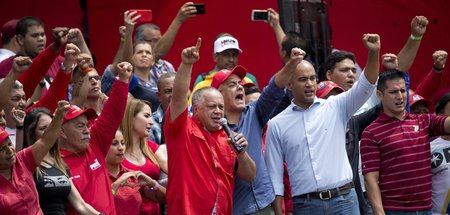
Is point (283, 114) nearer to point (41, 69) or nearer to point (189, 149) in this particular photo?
point (189, 149)

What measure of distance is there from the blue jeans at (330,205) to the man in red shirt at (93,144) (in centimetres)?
144

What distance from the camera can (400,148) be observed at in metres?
9.11

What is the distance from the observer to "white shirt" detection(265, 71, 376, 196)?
887 centimetres

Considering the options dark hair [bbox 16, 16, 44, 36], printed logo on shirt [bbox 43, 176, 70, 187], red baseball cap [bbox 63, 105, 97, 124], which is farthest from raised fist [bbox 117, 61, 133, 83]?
dark hair [bbox 16, 16, 44, 36]

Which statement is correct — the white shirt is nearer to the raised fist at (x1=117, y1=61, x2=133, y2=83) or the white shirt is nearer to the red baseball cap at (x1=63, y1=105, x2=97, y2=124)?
the raised fist at (x1=117, y1=61, x2=133, y2=83)

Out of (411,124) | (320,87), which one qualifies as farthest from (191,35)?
(411,124)

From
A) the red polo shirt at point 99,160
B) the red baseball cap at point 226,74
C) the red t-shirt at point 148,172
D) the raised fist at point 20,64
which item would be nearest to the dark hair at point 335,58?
the red baseball cap at point 226,74

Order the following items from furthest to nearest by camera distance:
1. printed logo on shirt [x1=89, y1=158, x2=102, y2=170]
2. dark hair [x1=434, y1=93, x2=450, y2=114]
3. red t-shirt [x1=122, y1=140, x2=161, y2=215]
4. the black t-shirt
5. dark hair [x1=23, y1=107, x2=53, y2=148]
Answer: dark hair [x1=434, y1=93, x2=450, y2=114], red t-shirt [x1=122, y1=140, x2=161, y2=215], printed logo on shirt [x1=89, y1=158, x2=102, y2=170], dark hair [x1=23, y1=107, x2=53, y2=148], the black t-shirt

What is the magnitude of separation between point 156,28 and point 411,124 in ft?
10.9

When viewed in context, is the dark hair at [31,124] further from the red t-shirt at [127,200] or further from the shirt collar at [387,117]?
the shirt collar at [387,117]

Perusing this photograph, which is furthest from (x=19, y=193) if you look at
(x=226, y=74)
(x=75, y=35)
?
(x=75, y=35)

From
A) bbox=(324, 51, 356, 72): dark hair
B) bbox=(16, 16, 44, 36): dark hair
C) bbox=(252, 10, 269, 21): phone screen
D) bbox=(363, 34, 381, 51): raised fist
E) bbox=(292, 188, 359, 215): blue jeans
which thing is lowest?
bbox=(292, 188, 359, 215): blue jeans

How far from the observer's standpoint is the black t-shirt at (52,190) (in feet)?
26.2

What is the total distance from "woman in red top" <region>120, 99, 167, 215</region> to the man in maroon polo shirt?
5.25ft
